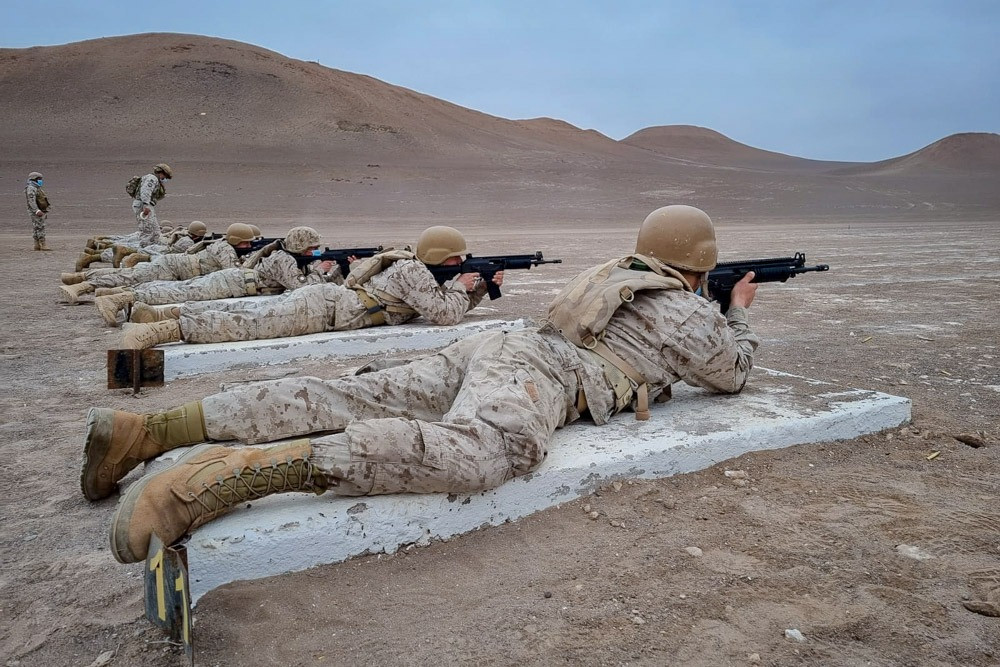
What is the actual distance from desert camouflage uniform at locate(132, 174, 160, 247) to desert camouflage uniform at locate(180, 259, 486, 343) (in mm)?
8955

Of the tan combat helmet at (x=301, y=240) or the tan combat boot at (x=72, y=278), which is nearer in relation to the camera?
the tan combat helmet at (x=301, y=240)

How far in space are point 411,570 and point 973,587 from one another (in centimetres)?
187

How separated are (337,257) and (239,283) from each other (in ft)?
4.19

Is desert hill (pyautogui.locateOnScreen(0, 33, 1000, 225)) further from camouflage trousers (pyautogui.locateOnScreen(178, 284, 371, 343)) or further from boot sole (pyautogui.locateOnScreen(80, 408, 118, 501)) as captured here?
boot sole (pyautogui.locateOnScreen(80, 408, 118, 501))

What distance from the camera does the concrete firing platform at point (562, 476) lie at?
2.38 metres

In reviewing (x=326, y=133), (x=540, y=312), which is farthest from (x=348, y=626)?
(x=326, y=133)

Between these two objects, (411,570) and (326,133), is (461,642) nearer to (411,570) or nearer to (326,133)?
(411,570)

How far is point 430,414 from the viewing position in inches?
125

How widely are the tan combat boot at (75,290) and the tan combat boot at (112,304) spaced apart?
7.25ft

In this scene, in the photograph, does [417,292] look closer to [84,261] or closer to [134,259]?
[134,259]

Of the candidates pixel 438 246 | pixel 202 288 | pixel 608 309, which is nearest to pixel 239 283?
pixel 202 288

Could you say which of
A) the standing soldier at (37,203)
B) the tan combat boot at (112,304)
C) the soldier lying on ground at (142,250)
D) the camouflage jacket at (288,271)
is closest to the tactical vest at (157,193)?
Result: the soldier lying on ground at (142,250)

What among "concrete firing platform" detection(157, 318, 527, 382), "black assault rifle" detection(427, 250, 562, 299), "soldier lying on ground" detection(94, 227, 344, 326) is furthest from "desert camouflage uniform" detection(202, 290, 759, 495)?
"soldier lying on ground" detection(94, 227, 344, 326)

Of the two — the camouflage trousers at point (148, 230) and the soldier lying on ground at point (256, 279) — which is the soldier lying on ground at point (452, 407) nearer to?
the soldier lying on ground at point (256, 279)
